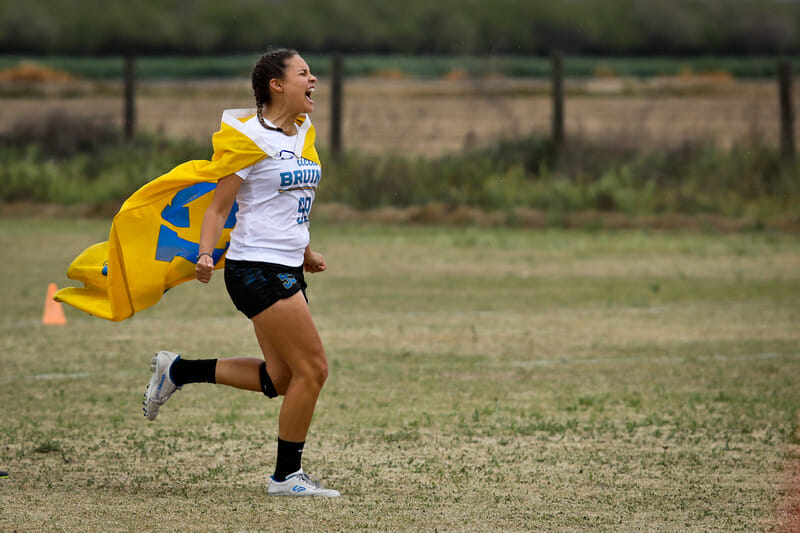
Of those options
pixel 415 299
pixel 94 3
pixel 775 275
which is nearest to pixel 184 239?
pixel 415 299

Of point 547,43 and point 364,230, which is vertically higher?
point 547,43

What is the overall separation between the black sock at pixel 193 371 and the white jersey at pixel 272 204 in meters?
0.65

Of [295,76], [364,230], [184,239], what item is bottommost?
[364,230]

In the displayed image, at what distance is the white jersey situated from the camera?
216 inches

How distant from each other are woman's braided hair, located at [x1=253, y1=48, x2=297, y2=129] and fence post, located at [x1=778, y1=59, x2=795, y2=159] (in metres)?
17.4

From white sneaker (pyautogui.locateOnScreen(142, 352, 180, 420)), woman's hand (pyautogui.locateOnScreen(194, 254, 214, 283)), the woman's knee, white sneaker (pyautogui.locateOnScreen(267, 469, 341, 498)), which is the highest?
woman's hand (pyautogui.locateOnScreen(194, 254, 214, 283))

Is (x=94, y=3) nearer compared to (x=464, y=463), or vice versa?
(x=464, y=463)

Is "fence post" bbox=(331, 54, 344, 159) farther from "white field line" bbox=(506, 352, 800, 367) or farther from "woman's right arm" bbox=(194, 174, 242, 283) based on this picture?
"woman's right arm" bbox=(194, 174, 242, 283)

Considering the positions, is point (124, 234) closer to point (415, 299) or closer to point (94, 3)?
point (415, 299)

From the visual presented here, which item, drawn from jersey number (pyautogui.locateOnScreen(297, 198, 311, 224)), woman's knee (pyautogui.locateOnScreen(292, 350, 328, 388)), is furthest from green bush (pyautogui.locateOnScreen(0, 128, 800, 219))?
woman's knee (pyautogui.locateOnScreen(292, 350, 328, 388))

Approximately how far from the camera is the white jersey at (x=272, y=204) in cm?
549

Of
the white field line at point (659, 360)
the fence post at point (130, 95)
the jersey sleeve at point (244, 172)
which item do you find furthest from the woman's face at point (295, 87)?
the fence post at point (130, 95)

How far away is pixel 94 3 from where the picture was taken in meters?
50.7

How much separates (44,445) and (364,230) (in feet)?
41.3
